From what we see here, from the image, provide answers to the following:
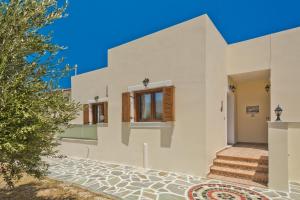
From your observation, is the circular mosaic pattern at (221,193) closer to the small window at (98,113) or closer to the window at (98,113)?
the small window at (98,113)

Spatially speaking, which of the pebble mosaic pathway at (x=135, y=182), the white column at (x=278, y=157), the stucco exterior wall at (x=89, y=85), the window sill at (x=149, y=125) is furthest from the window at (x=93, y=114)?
the white column at (x=278, y=157)

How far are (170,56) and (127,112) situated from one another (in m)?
3.35

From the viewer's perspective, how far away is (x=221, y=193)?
5.49m

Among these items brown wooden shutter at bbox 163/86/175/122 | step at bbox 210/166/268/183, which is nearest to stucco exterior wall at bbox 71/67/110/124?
brown wooden shutter at bbox 163/86/175/122

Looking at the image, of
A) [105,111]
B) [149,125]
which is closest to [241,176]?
[149,125]

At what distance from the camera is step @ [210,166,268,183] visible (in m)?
6.20

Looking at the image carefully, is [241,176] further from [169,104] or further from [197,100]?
[169,104]

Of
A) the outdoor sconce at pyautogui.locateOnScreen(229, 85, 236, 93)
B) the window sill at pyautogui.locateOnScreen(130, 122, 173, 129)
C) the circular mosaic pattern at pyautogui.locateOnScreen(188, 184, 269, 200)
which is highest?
the outdoor sconce at pyautogui.locateOnScreen(229, 85, 236, 93)

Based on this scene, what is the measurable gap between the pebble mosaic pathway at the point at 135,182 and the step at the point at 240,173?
54 cm

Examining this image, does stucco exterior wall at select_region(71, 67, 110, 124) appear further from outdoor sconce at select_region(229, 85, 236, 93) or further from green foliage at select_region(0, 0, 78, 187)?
green foliage at select_region(0, 0, 78, 187)

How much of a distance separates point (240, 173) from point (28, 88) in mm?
6892

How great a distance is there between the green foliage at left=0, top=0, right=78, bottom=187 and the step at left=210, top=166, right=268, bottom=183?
5638mm

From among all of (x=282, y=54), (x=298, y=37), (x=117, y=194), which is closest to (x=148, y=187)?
(x=117, y=194)

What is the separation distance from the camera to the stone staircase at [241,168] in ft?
20.5
